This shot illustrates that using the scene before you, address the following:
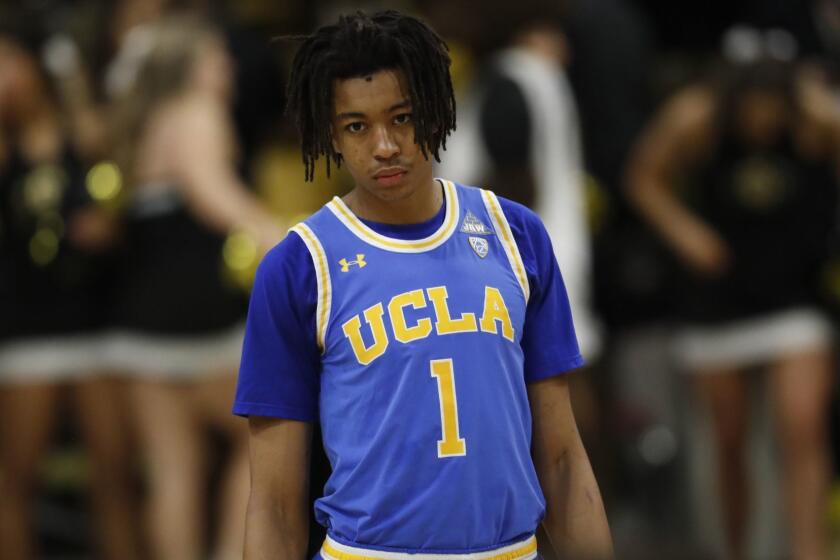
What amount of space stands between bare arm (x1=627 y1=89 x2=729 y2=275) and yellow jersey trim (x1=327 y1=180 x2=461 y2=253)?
11.5ft

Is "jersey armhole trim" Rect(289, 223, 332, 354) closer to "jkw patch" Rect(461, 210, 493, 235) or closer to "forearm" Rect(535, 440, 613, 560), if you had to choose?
"jkw patch" Rect(461, 210, 493, 235)

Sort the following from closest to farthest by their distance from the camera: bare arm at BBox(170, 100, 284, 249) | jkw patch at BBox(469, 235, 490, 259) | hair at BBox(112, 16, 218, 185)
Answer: jkw patch at BBox(469, 235, 490, 259)
bare arm at BBox(170, 100, 284, 249)
hair at BBox(112, 16, 218, 185)

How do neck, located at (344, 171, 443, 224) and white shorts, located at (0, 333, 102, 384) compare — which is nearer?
neck, located at (344, 171, 443, 224)

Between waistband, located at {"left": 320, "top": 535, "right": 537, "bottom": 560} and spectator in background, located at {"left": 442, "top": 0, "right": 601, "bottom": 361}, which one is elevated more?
spectator in background, located at {"left": 442, "top": 0, "right": 601, "bottom": 361}

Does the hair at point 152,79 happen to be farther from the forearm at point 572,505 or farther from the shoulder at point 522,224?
the forearm at point 572,505

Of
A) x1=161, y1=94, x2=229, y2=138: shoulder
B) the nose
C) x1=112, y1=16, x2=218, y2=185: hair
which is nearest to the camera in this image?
the nose

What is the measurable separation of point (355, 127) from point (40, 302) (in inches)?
149

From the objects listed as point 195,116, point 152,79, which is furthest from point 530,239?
point 152,79

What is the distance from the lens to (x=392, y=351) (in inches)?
98.1

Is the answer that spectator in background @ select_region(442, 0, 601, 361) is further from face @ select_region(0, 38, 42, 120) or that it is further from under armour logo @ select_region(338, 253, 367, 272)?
under armour logo @ select_region(338, 253, 367, 272)

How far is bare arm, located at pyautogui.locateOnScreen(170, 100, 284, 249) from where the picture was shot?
212 inches

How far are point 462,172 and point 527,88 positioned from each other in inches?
15.8

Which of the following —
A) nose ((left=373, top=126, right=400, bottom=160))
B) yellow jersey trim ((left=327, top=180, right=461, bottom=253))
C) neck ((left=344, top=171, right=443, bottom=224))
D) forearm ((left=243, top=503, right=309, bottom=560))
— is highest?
nose ((left=373, top=126, right=400, bottom=160))

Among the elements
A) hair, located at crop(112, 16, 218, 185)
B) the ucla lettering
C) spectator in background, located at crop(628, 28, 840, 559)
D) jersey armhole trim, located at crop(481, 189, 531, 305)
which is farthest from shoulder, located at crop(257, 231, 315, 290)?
spectator in background, located at crop(628, 28, 840, 559)
